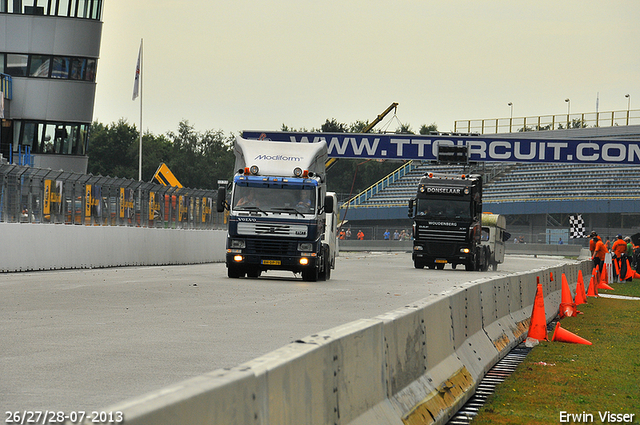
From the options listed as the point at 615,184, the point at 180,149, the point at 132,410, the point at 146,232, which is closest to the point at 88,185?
the point at 146,232

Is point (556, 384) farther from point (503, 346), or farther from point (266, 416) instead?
point (266, 416)

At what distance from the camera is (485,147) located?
47125 millimetres

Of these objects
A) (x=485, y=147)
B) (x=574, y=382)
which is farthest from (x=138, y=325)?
(x=485, y=147)

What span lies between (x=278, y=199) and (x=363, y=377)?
17.5 metres

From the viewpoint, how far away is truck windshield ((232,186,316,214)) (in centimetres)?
2283

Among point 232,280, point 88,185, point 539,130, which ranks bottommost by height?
point 232,280

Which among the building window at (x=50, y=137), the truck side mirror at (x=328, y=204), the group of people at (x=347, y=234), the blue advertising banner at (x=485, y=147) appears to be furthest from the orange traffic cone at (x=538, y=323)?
Result: the group of people at (x=347, y=234)

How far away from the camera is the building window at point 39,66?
51188 millimetres

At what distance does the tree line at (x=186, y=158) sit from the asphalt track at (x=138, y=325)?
279 ft

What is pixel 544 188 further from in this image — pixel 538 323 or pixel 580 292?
pixel 538 323

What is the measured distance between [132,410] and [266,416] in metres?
1.09

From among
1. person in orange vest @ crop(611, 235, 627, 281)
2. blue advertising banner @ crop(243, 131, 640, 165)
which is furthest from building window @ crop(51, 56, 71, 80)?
person in orange vest @ crop(611, 235, 627, 281)

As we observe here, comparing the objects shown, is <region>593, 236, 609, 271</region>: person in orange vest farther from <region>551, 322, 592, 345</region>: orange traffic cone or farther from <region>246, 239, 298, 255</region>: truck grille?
<region>551, 322, 592, 345</region>: orange traffic cone

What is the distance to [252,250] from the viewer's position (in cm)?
2305
